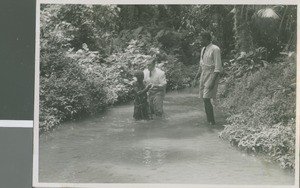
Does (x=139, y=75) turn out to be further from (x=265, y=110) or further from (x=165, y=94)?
(x=265, y=110)

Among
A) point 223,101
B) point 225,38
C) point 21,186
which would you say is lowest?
point 21,186

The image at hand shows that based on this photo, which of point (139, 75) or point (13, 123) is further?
point (139, 75)

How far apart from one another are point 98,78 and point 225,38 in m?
0.92

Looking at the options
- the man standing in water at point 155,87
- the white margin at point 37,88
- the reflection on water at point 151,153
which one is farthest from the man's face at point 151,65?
the white margin at point 37,88

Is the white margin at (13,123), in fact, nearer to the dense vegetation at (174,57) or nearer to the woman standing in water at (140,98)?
the dense vegetation at (174,57)

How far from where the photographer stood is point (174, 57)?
384 cm

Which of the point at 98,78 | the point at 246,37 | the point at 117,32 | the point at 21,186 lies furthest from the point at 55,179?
the point at 246,37

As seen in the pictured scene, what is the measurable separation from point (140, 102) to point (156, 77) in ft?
0.68

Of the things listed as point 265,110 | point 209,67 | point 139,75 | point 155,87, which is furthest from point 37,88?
point 265,110

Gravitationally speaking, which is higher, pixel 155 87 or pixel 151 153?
pixel 155 87

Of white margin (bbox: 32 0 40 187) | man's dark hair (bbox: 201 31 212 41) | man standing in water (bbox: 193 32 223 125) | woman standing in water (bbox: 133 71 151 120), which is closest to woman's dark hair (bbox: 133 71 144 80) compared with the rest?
woman standing in water (bbox: 133 71 151 120)

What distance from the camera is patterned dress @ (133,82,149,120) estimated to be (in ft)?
12.6

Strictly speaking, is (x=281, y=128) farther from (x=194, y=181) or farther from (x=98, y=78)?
(x=98, y=78)

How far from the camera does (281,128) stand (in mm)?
3760
